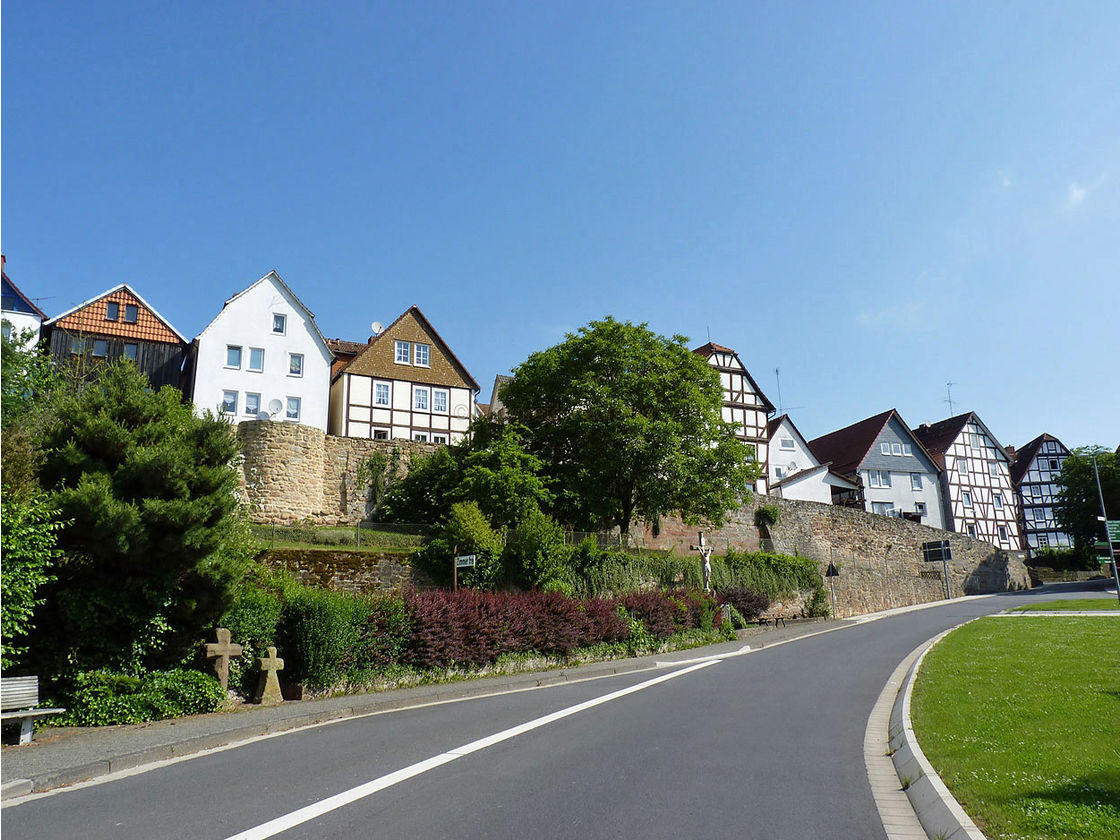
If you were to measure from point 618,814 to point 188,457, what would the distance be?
9.77 m

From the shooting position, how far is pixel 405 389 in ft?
135

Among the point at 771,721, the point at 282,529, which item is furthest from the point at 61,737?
the point at 282,529

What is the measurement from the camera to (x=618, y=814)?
6.71 metres

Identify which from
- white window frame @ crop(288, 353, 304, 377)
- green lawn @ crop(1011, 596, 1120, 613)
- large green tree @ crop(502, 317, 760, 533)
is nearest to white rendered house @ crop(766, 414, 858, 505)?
green lawn @ crop(1011, 596, 1120, 613)

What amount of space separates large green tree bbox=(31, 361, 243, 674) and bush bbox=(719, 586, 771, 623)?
81.9 ft

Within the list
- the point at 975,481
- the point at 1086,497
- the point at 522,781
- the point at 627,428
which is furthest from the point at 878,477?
the point at 522,781

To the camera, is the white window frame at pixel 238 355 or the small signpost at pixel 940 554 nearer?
the white window frame at pixel 238 355

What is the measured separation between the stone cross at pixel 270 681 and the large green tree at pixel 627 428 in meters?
17.4

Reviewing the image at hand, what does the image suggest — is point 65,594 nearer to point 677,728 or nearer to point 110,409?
point 110,409

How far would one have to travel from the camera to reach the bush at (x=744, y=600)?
3462 cm

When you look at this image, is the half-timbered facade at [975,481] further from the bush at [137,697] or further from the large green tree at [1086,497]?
the bush at [137,697]

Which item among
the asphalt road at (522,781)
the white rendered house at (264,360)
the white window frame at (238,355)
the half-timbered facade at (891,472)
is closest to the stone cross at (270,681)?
the asphalt road at (522,781)

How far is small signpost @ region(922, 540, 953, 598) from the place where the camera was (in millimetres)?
47162

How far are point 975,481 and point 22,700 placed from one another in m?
69.5
